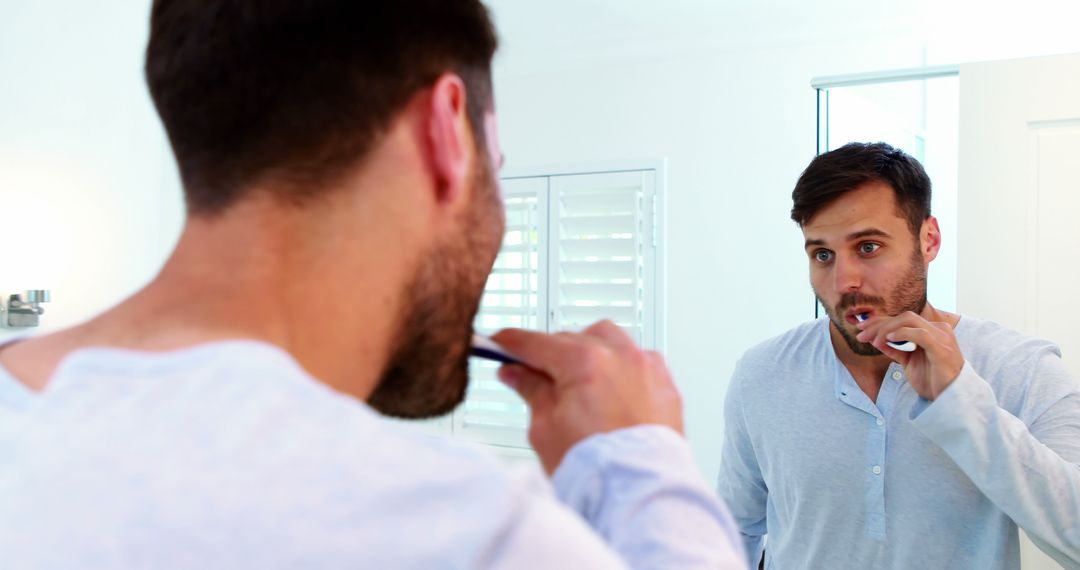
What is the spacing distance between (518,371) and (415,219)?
0.14 meters

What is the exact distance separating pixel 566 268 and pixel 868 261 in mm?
1726

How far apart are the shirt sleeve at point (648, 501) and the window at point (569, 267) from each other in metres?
2.38

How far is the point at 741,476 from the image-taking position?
145cm

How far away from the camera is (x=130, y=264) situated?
2535 millimetres

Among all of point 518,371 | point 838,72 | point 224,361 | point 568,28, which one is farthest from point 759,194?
point 224,361

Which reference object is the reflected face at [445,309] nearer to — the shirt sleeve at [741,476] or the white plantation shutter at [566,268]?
the shirt sleeve at [741,476]

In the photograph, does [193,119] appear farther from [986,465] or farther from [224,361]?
[986,465]

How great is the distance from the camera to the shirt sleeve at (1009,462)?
111cm

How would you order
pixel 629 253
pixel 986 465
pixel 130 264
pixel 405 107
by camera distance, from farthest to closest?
pixel 629 253
pixel 130 264
pixel 986 465
pixel 405 107

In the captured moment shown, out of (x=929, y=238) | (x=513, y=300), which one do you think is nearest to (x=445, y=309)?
(x=929, y=238)

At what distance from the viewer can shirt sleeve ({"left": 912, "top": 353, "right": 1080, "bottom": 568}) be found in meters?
1.11

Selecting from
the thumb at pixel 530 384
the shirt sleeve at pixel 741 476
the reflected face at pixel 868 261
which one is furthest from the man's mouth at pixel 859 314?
the thumb at pixel 530 384

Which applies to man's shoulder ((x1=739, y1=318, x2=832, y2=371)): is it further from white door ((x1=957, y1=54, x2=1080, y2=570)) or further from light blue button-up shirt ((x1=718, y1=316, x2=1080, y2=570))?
white door ((x1=957, y1=54, x2=1080, y2=570))

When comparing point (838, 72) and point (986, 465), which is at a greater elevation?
point (838, 72)
